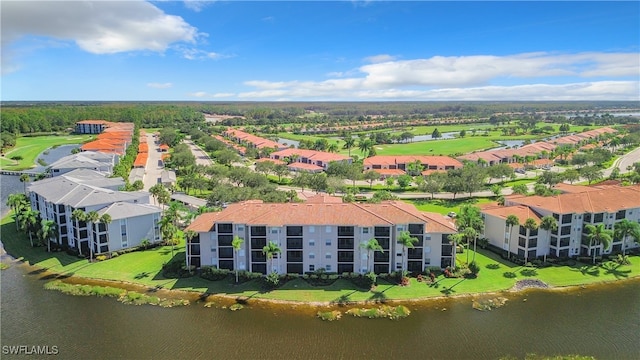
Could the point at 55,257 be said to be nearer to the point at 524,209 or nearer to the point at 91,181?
the point at 91,181

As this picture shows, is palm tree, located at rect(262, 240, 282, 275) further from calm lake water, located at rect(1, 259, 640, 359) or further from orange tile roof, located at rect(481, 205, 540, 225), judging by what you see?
orange tile roof, located at rect(481, 205, 540, 225)

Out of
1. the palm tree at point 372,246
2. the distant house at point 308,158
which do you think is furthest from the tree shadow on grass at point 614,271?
the distant house at point 308,158

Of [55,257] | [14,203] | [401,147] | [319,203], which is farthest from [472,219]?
[401,147]

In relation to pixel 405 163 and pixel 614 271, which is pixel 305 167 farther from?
pixel 614 271

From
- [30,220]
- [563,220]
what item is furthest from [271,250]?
[563,220]

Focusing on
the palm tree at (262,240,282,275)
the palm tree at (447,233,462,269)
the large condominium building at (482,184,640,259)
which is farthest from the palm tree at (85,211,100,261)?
the large condominium building at (482,184,640,259)

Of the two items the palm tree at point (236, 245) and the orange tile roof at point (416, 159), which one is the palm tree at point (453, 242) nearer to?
the palm tree at point (236, 245)

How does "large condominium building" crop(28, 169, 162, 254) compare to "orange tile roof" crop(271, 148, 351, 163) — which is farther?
"orange tile roof" crop(271, 148, 351, 163)
